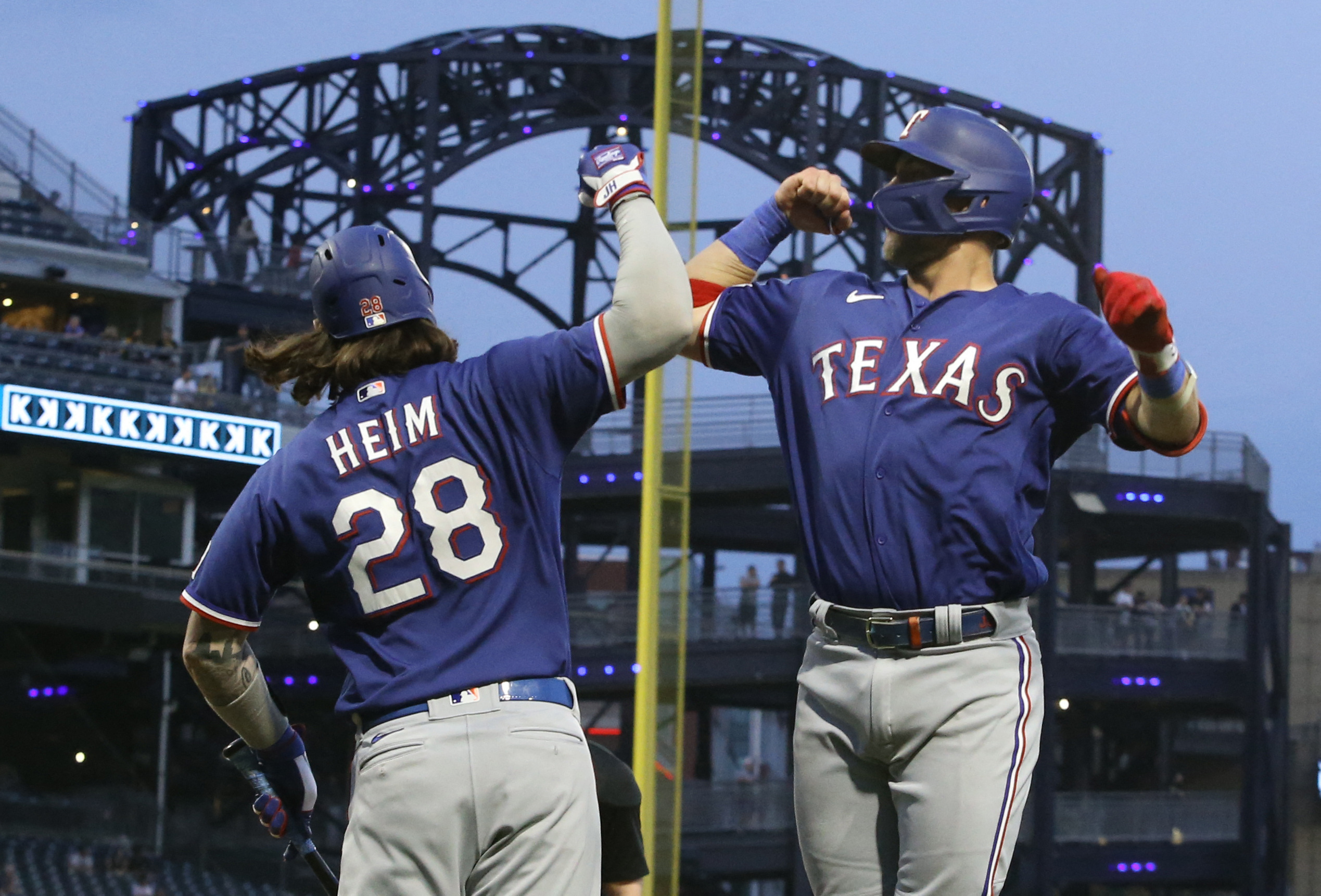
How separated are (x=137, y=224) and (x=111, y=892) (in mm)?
11366

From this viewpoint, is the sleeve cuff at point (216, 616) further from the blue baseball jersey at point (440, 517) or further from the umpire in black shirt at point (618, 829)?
the umpire in black shirt at point (618, 829)

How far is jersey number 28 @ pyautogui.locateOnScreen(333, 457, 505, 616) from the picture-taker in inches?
99.1

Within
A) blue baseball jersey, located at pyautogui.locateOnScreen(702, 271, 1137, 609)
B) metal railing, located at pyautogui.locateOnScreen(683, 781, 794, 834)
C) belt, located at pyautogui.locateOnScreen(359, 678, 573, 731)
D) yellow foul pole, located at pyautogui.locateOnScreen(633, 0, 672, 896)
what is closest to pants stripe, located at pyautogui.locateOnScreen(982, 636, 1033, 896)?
blue baseball jersey, located at pyautogui.locateOnScreen(702, 271, 1137, 609)

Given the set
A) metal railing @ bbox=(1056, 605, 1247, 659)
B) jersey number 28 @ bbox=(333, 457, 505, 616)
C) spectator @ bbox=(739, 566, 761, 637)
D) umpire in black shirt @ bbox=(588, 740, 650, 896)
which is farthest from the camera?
metal railing @ bbox=(1056, 605, 1247, 659)

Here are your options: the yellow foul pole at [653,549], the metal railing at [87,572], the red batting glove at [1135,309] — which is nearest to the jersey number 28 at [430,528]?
the red batting glove at [1135,309]

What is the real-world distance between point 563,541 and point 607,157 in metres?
20.8

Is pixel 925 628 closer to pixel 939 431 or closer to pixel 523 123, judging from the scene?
pixel 939 431

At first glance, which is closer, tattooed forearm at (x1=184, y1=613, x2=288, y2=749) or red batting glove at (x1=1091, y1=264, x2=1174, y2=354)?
red batting glove at (x1=1091, y1=264, x2=1174, y2=354)

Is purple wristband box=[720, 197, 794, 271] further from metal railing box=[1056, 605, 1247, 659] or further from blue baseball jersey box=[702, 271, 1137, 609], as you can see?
metal railing box=[1056, 605, 1247, 659]

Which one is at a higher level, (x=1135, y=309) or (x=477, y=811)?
(x=1135, y=309)

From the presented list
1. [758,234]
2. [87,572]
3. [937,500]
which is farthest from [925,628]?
[87,572]

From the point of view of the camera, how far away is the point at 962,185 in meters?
2.71

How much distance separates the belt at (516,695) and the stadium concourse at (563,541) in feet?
53.9

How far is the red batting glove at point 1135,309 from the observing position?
7.56ft
